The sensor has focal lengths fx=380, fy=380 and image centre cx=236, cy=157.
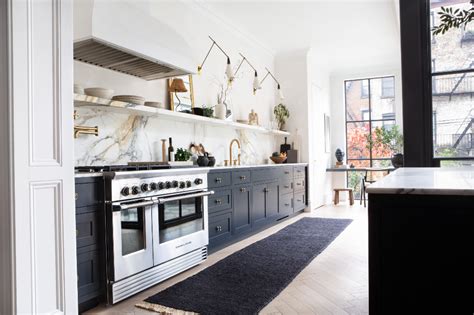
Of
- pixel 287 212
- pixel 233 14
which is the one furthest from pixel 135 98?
pixel 287 212

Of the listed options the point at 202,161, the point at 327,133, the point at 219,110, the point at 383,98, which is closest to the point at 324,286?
the point at 202,161

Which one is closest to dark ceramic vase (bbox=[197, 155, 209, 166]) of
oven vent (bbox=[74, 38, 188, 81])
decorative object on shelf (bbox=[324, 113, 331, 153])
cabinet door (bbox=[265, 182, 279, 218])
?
oven vent (bbox=[74, 38, 188, 81])

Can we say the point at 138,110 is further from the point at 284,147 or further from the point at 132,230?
the point at 284,147

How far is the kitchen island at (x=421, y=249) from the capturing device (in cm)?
121

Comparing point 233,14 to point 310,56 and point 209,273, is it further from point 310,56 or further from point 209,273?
point 209,273

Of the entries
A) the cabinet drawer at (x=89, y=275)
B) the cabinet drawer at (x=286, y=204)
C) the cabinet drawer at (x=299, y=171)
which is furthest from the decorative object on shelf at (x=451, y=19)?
the cabinet drawer at (x=299, y=171)

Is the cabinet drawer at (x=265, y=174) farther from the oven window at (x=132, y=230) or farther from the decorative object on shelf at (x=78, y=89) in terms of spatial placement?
the decorative object on shelf at (x=78, y=89)

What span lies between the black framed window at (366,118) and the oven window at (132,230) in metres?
6.65

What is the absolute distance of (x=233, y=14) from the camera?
521 cm

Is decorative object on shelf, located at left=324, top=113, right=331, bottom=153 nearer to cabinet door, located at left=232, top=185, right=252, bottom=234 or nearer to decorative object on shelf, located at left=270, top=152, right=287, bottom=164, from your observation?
decorative object on shelf, located at left=270, top=152, right=287, bottom=164

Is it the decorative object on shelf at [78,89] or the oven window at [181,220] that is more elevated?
the decorative object on shelf at [78,89]

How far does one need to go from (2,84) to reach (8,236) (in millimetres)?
774

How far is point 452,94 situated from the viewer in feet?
10.3

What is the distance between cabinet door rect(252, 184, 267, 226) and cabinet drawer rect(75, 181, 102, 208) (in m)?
2.52
